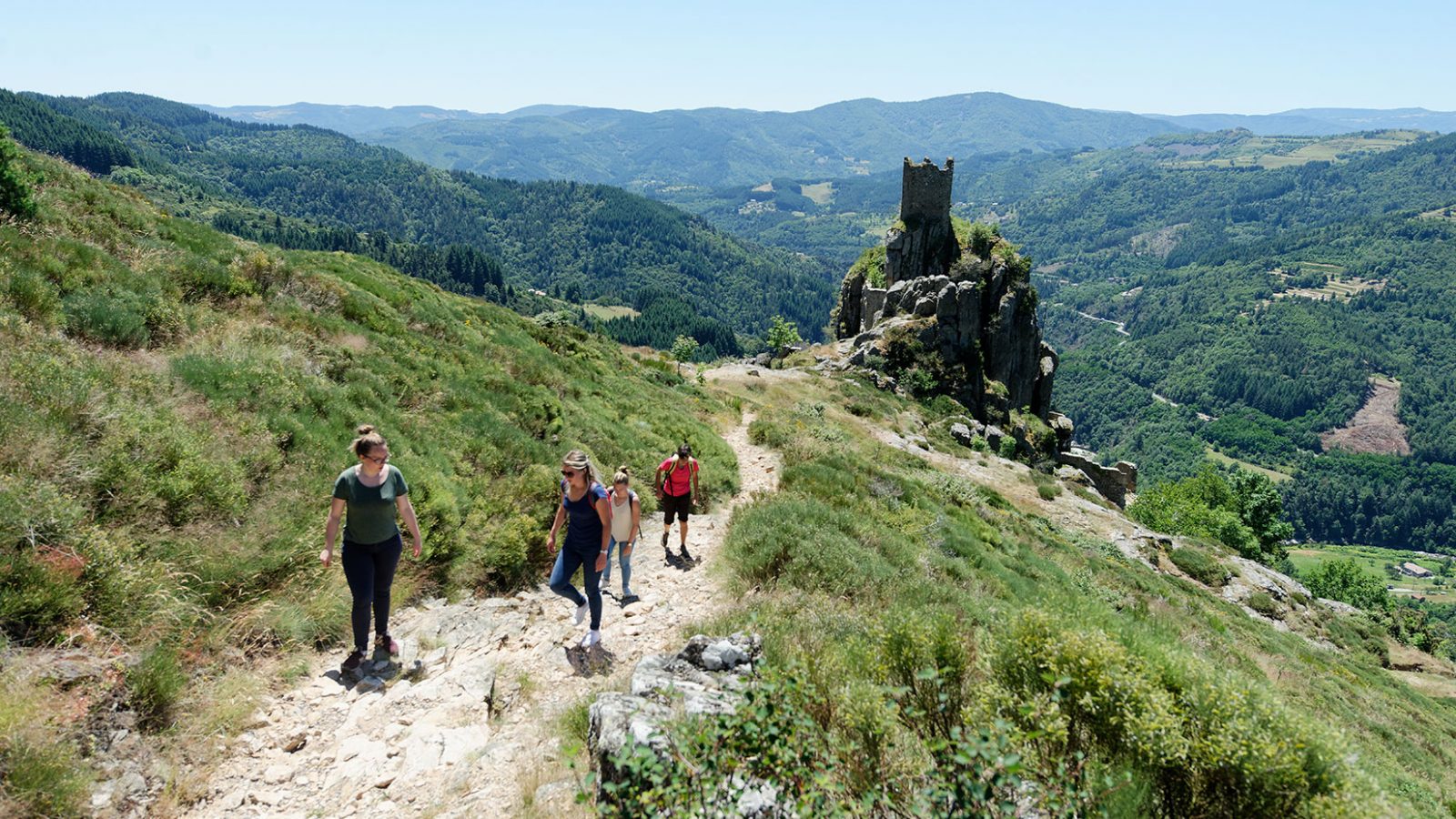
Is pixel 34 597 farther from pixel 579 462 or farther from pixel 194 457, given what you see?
pixel 579 462

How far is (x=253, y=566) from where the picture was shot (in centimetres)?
743

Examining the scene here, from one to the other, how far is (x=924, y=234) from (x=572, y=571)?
4830 centimetres

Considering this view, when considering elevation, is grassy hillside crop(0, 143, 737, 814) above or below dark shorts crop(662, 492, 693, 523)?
above

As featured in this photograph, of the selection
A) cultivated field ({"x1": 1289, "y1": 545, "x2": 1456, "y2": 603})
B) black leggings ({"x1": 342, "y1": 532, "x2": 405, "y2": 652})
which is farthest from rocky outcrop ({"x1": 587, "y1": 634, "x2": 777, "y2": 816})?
cultivated field ({"x1": 1289, "y1": 545, "x2": 1456, "y2": 603})

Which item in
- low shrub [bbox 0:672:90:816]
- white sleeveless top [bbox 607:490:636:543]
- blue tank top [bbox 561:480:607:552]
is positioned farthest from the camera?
white sleeveless top [bbox 607:490:636:543]

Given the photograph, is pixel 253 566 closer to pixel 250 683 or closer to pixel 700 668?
pixel 250 683

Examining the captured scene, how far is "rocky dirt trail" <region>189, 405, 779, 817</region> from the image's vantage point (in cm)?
534

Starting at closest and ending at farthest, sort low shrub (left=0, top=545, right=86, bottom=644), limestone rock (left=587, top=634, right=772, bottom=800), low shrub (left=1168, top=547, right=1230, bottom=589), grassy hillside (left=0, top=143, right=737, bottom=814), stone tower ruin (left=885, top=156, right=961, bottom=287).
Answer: limestone rock (left=587, top=634, right=772, bottom=800) → low shrub (left=0, top=545, right=86, bottom=644) → grassy hillside (left=0, top=143, right=737, bottom=814) → low shrub (left=1168, top=547, right=1230, bottom=589) → stone tower ruin (left=885, top=156, right=961, bottom=287)

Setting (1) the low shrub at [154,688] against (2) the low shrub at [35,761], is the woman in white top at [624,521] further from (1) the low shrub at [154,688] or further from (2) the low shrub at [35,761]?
(2) the low shrub at [35,761]

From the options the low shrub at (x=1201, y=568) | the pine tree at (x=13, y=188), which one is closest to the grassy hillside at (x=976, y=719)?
the pine tree at (x=13, y=188)

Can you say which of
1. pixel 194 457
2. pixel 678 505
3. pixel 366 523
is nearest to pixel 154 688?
pixel 366 523

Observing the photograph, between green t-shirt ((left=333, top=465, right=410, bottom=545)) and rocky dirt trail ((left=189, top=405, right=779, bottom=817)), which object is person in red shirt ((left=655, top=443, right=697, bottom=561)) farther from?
green t-shirt ((left=333, top=465, right=410, bottom=545))

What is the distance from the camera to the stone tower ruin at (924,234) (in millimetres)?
50094

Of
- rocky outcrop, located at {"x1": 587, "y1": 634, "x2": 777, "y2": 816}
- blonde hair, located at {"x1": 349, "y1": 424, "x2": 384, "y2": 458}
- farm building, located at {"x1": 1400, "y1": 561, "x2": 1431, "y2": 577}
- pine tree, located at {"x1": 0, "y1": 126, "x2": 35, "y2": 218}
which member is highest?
pine tree, located at {"x1": 0, "y1": 126, "x2": 35, "y2": 218}
